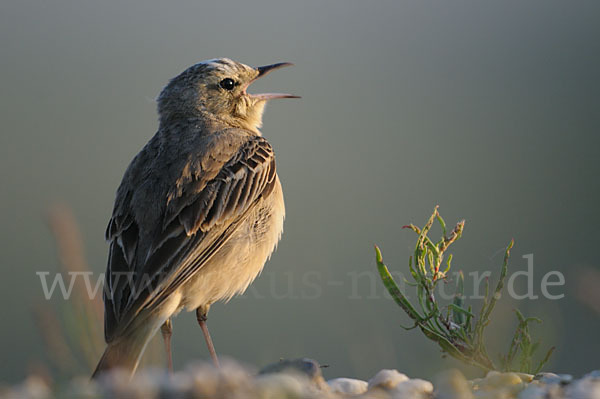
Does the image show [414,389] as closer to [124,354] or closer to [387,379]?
[387,379]

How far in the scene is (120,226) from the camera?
497 centimetres

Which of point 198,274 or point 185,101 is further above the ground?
point 185,101

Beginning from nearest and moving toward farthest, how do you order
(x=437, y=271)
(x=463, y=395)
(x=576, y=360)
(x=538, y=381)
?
(x=463, y=395) < (x=538, y=381) < (x=437, y=271) < (x=576, y=360)

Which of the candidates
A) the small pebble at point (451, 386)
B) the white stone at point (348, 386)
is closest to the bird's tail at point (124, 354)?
the white stone at point (348, 386)

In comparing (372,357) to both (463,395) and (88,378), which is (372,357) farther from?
(88,378)

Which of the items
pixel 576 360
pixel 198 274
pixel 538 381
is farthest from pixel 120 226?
pixel 576 360

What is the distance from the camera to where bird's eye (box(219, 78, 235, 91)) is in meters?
6.44

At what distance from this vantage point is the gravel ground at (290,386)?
2342 mm

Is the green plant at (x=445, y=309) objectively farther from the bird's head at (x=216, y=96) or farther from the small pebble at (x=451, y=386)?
the bird's head at (x=216, y=96)

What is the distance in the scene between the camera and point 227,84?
6.46m

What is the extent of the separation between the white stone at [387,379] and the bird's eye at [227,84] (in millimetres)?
3726

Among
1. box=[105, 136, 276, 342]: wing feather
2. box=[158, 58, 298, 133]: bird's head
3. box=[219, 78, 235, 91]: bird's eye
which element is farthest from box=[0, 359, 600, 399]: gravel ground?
box=[219, 78, 235, 91]: bird's eye

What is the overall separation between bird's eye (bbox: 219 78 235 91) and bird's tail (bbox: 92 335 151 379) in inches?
112

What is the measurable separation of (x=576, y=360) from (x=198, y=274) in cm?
309
